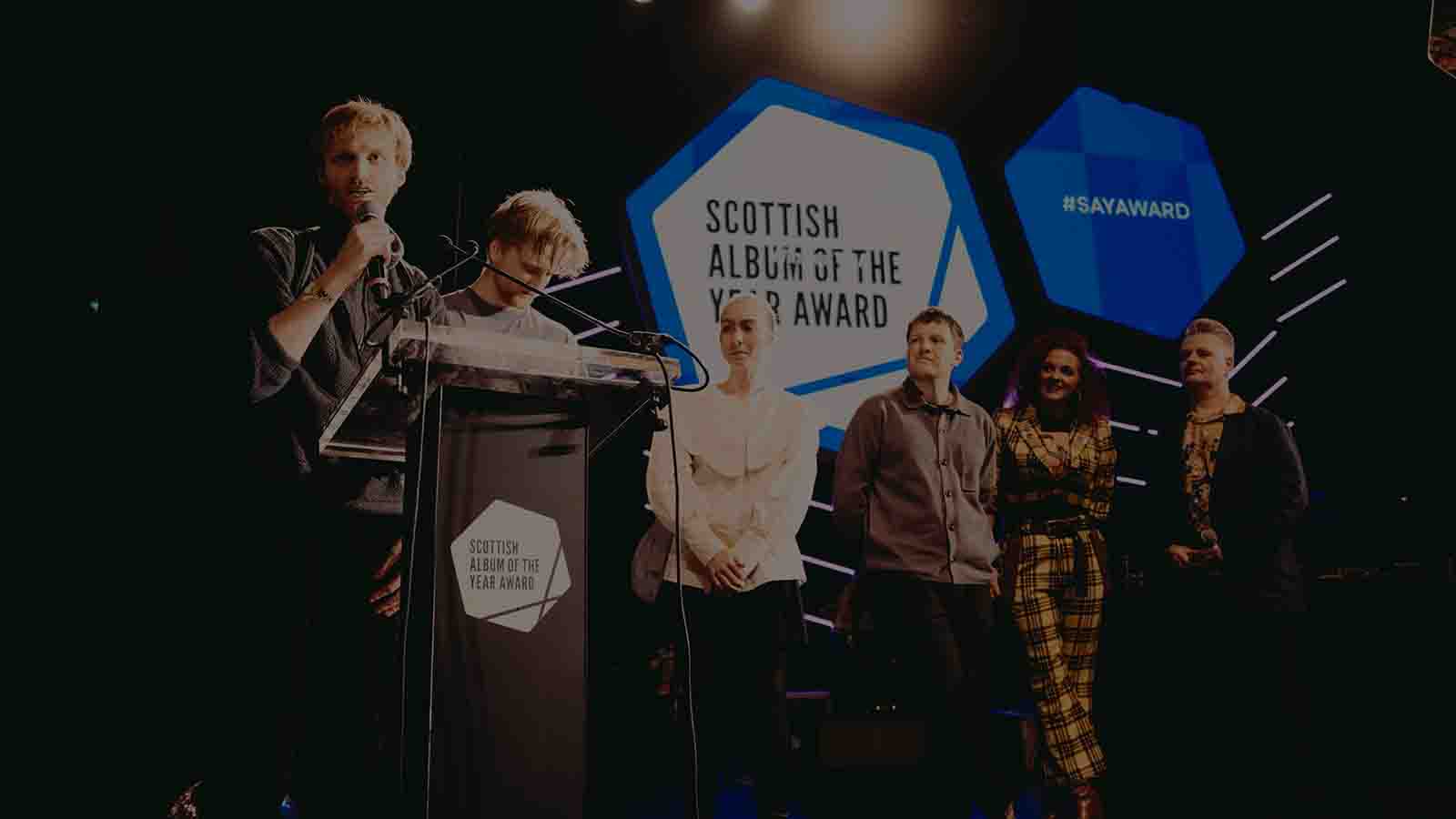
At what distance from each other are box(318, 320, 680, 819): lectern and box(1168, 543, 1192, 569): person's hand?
8.53 feet

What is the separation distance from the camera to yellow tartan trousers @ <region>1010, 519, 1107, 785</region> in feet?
10.9

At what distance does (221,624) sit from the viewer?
5.47 feet

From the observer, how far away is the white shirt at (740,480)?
308 centimetres

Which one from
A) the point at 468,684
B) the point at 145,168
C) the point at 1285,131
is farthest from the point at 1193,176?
the point at 468,684

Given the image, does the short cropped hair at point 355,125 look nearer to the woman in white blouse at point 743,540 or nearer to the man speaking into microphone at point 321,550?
the man speaking into microphone at point 321,550

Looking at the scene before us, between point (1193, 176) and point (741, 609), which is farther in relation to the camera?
point (1193, 176)

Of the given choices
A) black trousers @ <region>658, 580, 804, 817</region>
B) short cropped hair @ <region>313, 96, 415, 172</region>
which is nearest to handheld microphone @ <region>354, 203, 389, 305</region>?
short cropped hair @ <region>313, 96, 415, 172</region>

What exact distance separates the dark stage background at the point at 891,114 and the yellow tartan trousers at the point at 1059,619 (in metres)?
0.69

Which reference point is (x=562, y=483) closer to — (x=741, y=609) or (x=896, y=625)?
(x=741, y=609)

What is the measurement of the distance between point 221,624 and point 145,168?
2.22m

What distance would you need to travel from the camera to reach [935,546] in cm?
327

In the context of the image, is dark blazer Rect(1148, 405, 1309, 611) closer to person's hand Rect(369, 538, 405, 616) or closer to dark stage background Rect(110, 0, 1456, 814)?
dark stage background Rect(110, 0, 1456, 814)

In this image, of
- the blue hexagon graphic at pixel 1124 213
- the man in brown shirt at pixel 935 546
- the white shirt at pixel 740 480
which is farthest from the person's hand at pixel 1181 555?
the blue hexagon graphic at pixel 1124 213

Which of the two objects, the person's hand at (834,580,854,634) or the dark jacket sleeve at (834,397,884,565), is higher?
the dark jacket sleeve at (834,397,884,565)
